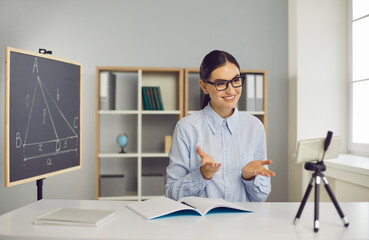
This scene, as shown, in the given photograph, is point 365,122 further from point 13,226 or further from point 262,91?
point 13,226

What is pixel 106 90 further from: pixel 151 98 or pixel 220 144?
pixel 220 144

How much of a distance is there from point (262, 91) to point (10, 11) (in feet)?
8.03

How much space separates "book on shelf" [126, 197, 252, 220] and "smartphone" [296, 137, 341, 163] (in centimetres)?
30

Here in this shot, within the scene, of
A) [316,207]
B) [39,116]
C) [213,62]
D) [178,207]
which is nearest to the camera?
[316,207]

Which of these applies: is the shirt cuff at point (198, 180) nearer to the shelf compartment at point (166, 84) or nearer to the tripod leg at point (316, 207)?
the tripod leg at point (316, 207)

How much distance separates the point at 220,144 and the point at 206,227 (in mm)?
680

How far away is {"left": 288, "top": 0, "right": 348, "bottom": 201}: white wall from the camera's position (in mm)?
3221

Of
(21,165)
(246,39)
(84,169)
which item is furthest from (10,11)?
(246,39)

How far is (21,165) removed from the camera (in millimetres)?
2141

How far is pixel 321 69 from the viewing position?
323cm

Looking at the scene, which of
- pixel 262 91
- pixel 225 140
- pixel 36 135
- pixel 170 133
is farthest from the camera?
pixel 170 133

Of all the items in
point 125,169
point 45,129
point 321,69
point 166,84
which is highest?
point 321,69

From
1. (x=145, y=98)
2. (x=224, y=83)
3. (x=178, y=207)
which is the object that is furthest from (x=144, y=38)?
(x=178, y=207)

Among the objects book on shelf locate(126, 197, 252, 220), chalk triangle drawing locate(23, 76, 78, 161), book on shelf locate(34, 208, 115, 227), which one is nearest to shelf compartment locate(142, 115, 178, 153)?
chalk triangle drawing locate(23, 76, 78, 161)
